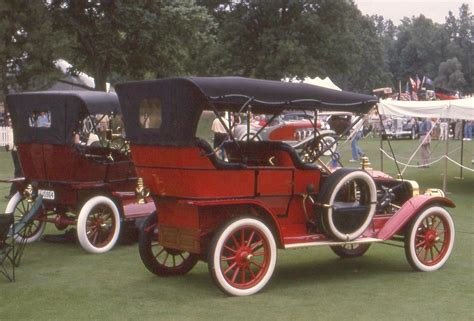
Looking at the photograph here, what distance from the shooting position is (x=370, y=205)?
27.2 ft

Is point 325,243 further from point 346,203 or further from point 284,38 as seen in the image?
point 284,38

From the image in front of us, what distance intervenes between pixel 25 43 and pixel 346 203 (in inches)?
933

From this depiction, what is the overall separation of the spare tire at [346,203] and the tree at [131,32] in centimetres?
2318

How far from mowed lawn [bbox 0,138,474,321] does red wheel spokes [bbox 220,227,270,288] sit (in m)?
0.19

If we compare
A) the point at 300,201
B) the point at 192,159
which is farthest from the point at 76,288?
the point at 300,201

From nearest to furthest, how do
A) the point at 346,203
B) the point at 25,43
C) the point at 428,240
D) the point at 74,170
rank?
the point at 346,203 < the point at 428,240 < the point at 74,170 < the point at 25,43

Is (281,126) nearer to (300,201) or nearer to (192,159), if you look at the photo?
(300,201)

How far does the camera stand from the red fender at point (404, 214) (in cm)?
839

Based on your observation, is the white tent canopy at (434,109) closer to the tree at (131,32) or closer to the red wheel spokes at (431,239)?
the red wheel spokes at (431,239)

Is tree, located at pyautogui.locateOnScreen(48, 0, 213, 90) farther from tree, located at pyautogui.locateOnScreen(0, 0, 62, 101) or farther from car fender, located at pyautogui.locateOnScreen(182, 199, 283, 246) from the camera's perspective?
car fender, located at pyautogui.locateOnScreen(182, 199, 283, 246)

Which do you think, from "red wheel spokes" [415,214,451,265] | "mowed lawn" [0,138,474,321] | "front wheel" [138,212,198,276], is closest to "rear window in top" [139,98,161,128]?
"front wheel" [138,212,198,276]

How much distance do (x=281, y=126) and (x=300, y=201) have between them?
184 centimetres

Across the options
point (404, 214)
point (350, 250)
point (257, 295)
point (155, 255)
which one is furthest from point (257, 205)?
point (350, 250)

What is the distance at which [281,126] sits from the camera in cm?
973
